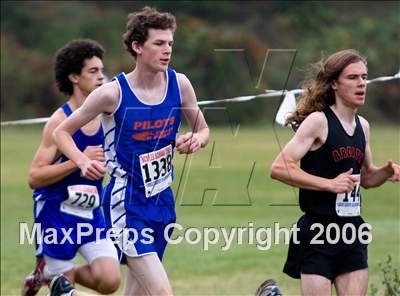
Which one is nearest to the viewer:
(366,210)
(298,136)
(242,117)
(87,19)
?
(298,136)

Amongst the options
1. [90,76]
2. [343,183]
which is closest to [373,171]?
[343,183]

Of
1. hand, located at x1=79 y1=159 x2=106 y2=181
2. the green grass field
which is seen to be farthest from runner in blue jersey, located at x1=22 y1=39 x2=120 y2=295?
hand, located at x1=79 y1=159 x2=106 y2=181

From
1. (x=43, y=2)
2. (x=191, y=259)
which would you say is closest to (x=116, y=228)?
(x=191, y=259)

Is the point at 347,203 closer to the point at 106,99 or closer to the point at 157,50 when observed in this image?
the point at 157,50

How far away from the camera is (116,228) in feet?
22.0

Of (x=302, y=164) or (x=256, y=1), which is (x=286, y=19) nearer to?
(x=256, y=1)

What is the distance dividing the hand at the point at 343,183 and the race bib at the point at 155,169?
3.48ft

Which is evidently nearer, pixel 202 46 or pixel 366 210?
pixel 366 210

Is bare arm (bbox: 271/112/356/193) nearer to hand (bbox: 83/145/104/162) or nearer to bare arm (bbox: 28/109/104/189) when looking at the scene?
hand (bbox: 83/145/104/162)

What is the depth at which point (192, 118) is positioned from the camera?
23.0ft

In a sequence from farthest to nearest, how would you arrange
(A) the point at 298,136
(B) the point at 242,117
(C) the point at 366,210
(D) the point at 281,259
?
1. (B) the point at 242,117
2. (C) the point at 366,210
3. (D) the point at 281,259
4. (A) the point at 298,136

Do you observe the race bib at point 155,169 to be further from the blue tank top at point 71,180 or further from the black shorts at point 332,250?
the blue tank top at point 71,180

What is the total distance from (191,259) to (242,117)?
33658 millimetres

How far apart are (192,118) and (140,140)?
0.47m
